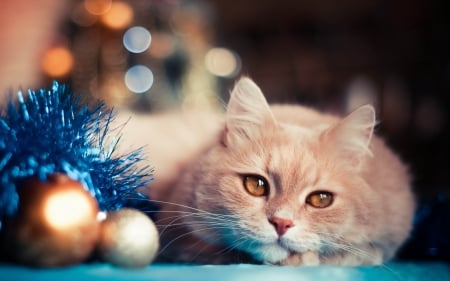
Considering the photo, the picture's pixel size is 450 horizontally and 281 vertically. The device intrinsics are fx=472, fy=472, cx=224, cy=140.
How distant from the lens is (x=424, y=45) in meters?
2.53

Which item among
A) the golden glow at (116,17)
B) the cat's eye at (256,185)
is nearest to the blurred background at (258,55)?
the golden glow at (116,17)

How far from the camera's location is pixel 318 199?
84 centimetres

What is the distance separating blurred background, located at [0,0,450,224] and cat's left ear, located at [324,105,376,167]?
1.67 feet

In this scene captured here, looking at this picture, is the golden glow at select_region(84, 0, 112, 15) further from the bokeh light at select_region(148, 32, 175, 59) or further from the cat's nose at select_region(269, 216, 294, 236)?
the cat's nose at select_region(269, 216, 294, 236)

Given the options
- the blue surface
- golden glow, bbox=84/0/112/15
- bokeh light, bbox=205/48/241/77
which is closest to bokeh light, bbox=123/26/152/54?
golden glow, bbox=84/0/112/15

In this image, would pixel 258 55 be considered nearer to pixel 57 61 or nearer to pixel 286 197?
pixel 57 61

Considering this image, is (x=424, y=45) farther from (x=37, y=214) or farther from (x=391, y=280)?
(x=37, y=214)

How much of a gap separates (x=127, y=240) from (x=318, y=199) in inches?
13.5

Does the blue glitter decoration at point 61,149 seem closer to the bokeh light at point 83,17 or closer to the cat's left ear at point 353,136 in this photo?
the cat's left ear at point 353,136

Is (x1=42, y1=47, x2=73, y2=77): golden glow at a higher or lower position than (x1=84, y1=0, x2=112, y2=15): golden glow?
lower

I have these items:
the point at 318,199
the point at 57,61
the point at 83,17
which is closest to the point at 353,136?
the point at 318,199

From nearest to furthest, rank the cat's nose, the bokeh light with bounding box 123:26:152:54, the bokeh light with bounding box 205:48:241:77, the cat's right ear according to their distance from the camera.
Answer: the cat's nose, the cat's right ear, the bokeh light with bounding box 123:26:152:54, the bokeh light with bounding box 205:48:241:77

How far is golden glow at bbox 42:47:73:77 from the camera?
6.03ft

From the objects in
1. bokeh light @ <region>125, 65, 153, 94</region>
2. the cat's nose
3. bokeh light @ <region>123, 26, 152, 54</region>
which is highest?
bokeh light @ <region>123, 26, 152, 54</region>
